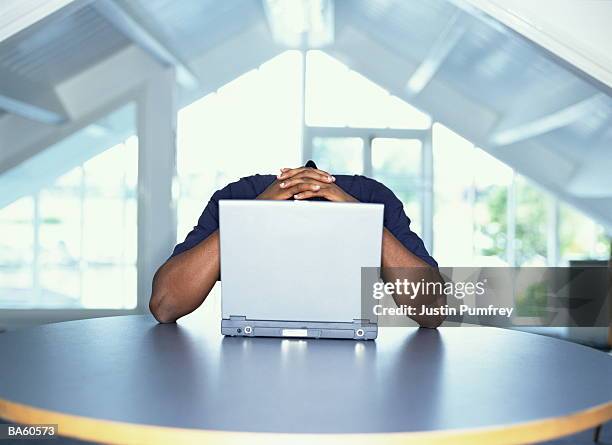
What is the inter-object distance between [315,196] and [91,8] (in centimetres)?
547

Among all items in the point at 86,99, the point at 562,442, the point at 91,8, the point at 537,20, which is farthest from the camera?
the point at 86,99

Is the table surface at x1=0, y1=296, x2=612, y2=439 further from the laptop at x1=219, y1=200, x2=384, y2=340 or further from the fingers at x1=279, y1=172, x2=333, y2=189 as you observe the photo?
the fingers at x1=279, y1=172, x2=333, y2=189

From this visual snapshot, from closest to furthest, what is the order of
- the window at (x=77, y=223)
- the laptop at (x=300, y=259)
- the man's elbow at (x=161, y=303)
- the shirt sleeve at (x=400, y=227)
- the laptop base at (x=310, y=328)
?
the laptop at (x=300, y=259), the laptop base at (x=310, y=328), the man's elbow at (x=161, y=303), the shirt sleeve at (x=400, y=227), the window at (x=77, y=223)

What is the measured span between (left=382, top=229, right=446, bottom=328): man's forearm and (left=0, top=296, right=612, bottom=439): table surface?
27 cm

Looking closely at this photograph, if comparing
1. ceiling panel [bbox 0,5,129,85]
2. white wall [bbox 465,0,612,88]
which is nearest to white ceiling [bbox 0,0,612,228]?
ceiling panel [bbox 0,5,129,85]

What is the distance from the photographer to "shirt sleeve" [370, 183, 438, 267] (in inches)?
93.7

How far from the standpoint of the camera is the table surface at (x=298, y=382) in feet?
3.71

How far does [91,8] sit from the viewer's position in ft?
22.7

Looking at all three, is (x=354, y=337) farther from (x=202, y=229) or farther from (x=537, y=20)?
(x=537, y=20)

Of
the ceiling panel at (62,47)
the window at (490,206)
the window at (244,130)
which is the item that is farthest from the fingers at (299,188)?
the window at (490,206)

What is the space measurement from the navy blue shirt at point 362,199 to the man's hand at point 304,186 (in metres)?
0.37

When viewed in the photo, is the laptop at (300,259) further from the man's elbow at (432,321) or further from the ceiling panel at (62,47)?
the ceiling panel at (62,47)

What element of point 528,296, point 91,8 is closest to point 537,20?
point 91,8

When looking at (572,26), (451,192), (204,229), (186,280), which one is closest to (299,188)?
(186,280)
